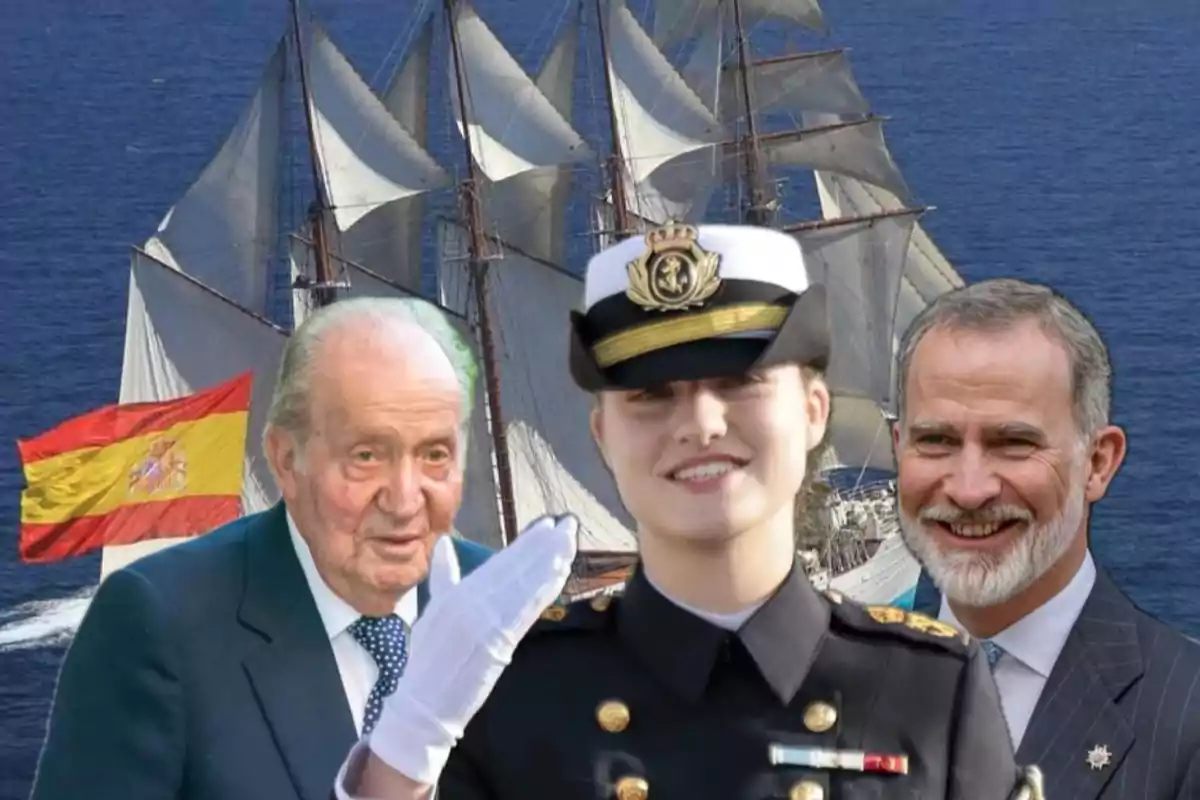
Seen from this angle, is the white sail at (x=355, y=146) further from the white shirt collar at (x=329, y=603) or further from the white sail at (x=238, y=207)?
the white shirt collar at (x=329, y=603)

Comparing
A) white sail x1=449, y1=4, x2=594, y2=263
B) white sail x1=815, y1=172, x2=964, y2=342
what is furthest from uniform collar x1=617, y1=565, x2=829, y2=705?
white sail x1=815, y1=172, x2=964, y2=342

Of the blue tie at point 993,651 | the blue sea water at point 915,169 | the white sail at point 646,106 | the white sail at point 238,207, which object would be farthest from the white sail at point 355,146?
the blue tie at point 993,651

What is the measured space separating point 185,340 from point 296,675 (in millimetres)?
55182

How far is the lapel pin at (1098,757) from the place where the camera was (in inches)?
266

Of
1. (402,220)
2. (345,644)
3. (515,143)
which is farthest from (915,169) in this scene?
(345,644)

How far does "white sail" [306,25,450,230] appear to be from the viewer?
231 ft

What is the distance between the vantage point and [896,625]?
20.2 ft

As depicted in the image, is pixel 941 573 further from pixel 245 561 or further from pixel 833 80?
pixel 833 80

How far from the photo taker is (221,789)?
7344mm

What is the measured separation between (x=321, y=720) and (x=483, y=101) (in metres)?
69.2

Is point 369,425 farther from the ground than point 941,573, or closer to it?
farther from the ground

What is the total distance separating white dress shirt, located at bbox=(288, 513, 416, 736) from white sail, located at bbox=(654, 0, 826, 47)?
77.3 metres

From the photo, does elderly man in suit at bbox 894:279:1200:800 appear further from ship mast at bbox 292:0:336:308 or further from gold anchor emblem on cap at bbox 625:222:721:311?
ship mast at bbox 292:0:336:308

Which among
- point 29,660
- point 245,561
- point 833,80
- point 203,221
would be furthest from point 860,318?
point 245,561
